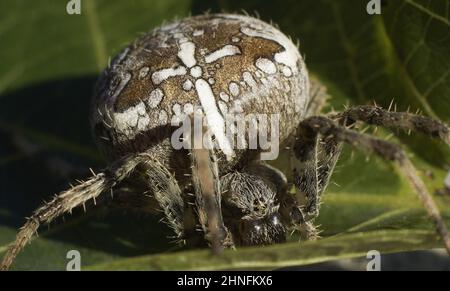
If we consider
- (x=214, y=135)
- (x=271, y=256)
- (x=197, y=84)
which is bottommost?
(x=271, y=256)

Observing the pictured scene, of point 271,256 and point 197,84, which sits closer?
point 271,256

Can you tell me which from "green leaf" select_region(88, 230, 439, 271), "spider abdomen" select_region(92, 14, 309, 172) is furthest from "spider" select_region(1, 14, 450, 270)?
"green leaf" select_region(88, 230, 439, 271)

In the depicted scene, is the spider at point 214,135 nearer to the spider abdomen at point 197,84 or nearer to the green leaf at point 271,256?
the spider abdomen at point 197,84

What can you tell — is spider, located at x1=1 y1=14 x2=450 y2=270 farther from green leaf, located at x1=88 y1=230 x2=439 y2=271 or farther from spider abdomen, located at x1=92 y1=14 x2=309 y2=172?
green leaf, located at x1=88 y1=230 x2=439 y2=271

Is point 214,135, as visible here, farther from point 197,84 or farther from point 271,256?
point 271,256

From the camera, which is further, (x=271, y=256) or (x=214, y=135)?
(x=214, y=135)

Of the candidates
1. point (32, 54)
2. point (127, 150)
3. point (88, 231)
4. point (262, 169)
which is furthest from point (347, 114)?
point (32, 54)

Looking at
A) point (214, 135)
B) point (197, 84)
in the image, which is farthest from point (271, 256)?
point (197, 84)

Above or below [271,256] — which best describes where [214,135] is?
above
